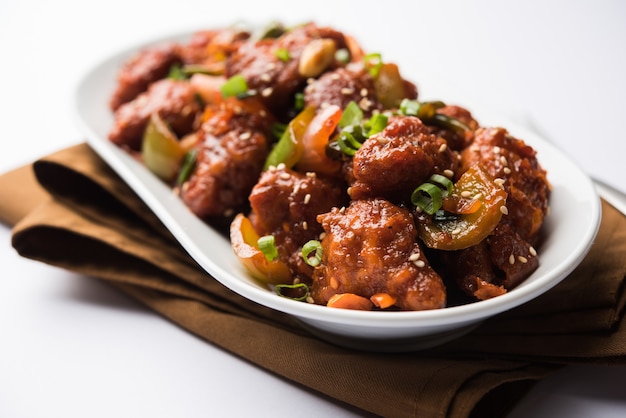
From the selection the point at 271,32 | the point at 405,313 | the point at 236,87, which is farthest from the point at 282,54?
the point at 405,313

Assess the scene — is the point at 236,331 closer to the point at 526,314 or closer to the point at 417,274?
the point at 417,274

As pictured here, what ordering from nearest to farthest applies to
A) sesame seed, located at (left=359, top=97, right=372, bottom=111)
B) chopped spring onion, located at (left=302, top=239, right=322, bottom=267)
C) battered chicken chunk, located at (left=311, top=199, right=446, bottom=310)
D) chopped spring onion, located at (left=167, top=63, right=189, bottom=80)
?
battered chicken chunk, located at (left=311, top=199, right=446, bottom=310), chopped spring onion, located at (left=302, top=239, right=322, bottom=267), sesame seed, located at (left=359, top=97, right=372, bottom=111), chopped spring onion, located at (left=167, top=63, right=189, bottom=80)

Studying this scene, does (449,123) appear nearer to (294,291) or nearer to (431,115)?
(431,115)

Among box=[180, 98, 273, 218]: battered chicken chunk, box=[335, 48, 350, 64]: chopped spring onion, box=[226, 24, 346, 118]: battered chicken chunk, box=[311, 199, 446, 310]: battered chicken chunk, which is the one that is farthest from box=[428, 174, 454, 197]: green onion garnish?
box=[335, 48, 350, 64]: chopped spring onion

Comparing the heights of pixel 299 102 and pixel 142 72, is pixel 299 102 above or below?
above

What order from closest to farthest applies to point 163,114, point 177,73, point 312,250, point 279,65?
point 312,250 → point 279,65 → point 163,114 → point 177,73

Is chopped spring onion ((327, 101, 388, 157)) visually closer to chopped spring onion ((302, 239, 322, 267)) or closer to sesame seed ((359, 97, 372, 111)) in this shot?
sesame seed ((359, 97, 372, 111))
